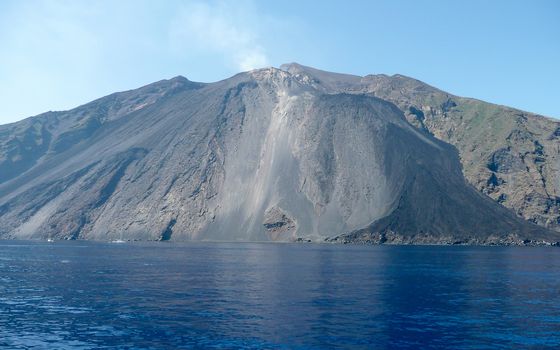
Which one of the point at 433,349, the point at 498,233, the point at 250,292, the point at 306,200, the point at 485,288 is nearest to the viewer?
the point at 433,349

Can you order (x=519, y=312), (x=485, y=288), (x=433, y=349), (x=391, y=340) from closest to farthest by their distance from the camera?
(x=433, y=349) < (x=391, y=340) < (x=519, y=312) < (x=485, y=288)

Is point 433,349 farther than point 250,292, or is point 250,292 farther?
point 250,292

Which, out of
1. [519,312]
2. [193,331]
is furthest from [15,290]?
[519,312]

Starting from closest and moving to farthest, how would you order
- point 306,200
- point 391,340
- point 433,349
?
point 433,349, point 391,340, point 306,200

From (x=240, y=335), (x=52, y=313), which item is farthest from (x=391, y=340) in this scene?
(x=52, y=313)

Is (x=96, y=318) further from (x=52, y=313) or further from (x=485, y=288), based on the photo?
(x=485, y=288)

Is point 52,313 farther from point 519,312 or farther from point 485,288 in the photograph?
point 485,288
